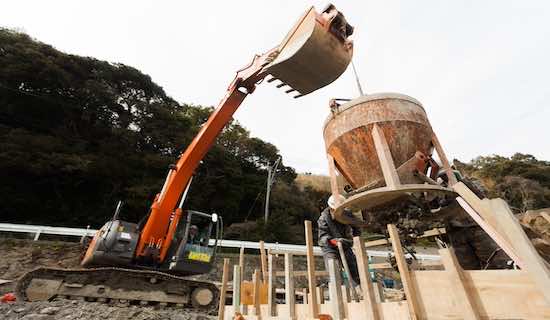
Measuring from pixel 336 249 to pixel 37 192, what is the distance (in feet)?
57.9

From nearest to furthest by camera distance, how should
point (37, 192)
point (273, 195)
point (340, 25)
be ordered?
point (340, 25) → point (37, 192) → point (273, 195)

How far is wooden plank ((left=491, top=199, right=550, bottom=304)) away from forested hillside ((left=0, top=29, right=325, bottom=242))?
17.0 m

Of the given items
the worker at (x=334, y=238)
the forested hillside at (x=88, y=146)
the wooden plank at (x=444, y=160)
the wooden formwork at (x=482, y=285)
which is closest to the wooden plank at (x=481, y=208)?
the wooden formwork at (x=482, y=285)

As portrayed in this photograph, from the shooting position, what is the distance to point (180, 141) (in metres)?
20.1

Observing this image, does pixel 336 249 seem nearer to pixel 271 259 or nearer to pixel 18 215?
pixel 271 259

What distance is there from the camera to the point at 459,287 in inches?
60.1

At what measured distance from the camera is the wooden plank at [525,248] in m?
1.18

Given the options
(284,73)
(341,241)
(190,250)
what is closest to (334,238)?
(341,241)

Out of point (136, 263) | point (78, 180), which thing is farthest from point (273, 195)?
point (136, 263)

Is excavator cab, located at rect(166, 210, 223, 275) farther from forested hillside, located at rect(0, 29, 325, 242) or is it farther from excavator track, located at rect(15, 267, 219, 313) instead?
forested hillside, located at rect(0, 29, 325, 242)

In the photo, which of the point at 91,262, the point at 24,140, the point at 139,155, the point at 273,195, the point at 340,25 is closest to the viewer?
the point at 340,25

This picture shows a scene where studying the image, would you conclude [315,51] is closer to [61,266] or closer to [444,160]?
[444,160]

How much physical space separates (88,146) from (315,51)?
1753 centimetres

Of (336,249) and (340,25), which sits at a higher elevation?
(340,25)
